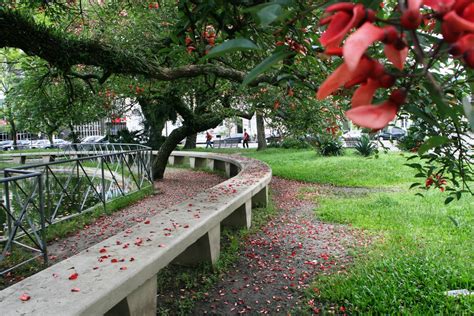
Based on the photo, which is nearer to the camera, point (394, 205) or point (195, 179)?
point (394, 205)

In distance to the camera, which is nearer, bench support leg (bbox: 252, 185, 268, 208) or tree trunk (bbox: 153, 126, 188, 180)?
bench support leg (bbox: 252, 185, 268, 208)

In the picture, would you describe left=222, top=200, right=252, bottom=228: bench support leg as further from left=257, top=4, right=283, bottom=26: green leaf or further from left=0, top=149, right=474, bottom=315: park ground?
left=257, top=4, right=283, bottom=26: green leaf

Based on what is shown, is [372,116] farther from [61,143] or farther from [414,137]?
[61,143]

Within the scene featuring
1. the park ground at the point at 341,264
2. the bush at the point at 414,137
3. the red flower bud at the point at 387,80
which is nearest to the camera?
the red flower bud at the point at 387,80

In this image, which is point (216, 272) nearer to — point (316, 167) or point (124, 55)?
point (124, 55)

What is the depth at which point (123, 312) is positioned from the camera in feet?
8.06

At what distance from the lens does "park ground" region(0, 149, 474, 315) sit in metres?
3.07

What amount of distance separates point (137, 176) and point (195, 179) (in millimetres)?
1829

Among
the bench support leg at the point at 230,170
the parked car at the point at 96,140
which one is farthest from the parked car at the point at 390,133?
the parked car at the point at 96,140

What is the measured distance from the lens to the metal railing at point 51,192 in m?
4.29

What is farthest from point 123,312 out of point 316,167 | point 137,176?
point 316,167

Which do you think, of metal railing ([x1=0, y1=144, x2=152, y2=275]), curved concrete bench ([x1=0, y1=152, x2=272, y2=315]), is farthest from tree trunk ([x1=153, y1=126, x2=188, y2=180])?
curved concrete bench ([x1=0, y1=152, x2=272, y2=315])

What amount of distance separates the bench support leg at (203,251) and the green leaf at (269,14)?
130 inches

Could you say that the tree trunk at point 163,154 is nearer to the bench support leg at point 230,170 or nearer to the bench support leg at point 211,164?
the bench support leg at point 230,170
